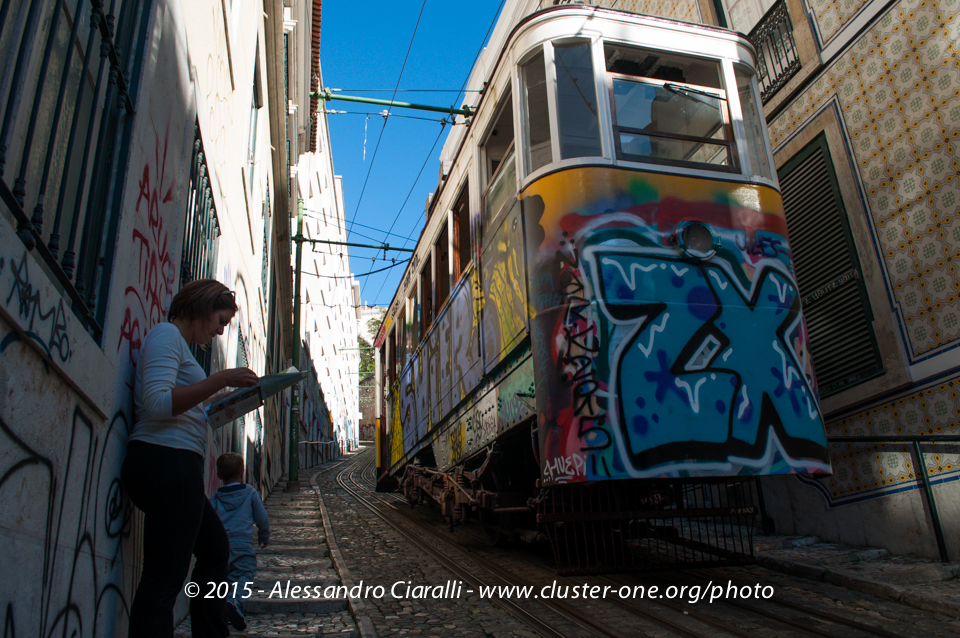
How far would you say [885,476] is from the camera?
210 inches

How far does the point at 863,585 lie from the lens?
164 inches

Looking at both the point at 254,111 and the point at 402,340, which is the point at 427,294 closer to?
the point at 402,340

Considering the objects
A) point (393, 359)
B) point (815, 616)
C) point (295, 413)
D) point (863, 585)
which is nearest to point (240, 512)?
point (815, 616)

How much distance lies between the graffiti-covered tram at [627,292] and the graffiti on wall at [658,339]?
0.04ft

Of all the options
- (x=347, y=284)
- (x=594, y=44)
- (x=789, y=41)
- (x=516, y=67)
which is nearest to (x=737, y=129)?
(x=594, y=44)

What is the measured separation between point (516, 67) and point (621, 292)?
7.00 ft

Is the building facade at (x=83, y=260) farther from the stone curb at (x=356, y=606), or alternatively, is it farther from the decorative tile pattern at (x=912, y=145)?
the decorative tile pattern at (x=912, y=145)

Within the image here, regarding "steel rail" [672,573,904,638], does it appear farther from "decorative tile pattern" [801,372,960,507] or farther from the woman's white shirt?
the woman's white shirt

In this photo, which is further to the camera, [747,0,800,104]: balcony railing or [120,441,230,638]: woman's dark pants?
[747,0,800,104]: balcony railing

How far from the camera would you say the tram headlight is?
444cm

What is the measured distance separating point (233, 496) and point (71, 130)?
2440 millimetres

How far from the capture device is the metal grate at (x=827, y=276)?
5875mm

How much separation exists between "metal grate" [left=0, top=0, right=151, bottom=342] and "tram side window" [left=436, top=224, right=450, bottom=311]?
4.68 meters

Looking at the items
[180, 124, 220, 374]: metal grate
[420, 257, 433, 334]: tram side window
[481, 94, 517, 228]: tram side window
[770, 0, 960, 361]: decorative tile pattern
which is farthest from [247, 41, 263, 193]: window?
[770, 0, 960, 361]: decorative tile pattern
